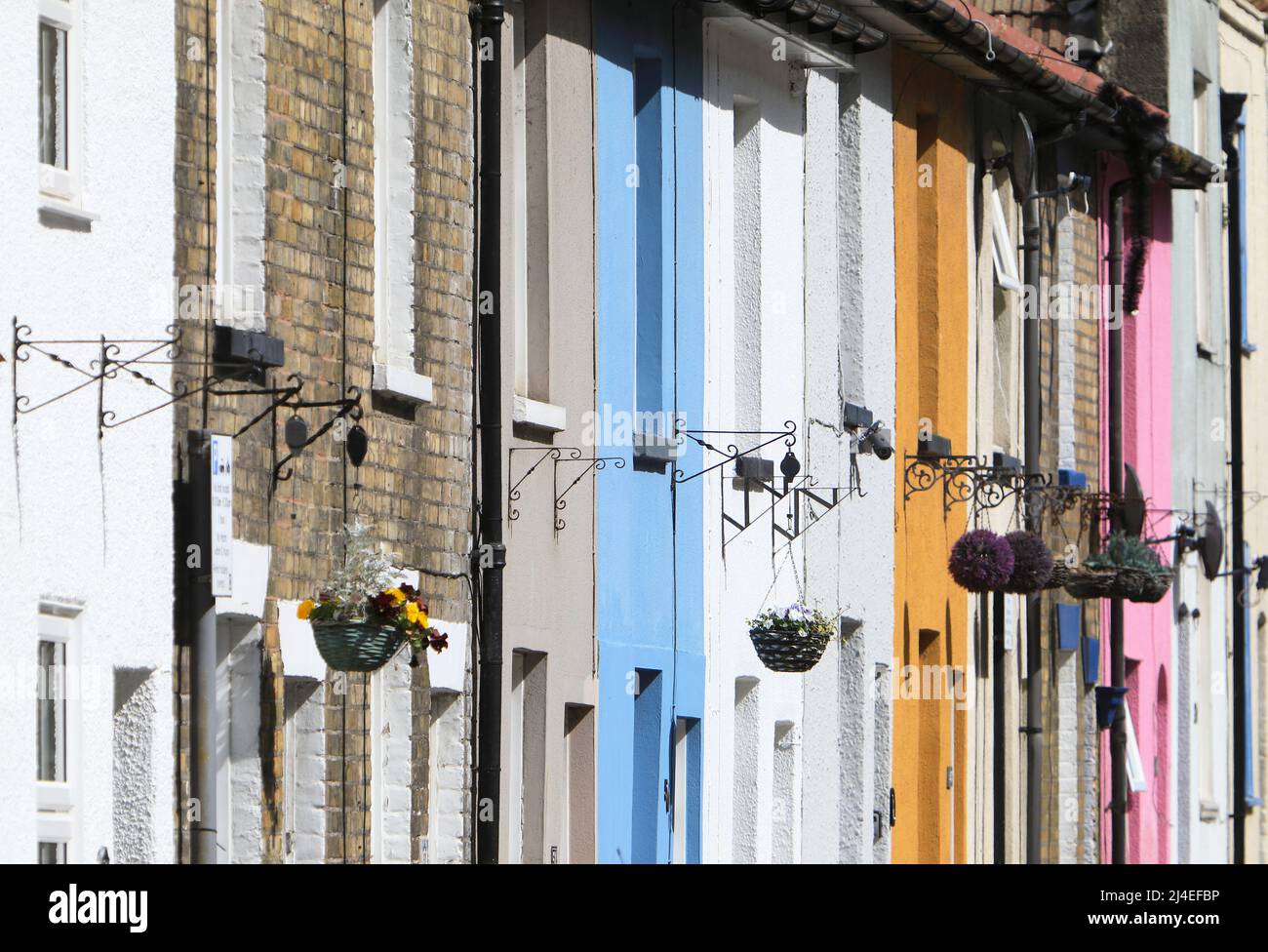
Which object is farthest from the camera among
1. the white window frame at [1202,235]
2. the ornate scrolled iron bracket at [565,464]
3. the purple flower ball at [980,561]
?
the white window frame at [1202,235]

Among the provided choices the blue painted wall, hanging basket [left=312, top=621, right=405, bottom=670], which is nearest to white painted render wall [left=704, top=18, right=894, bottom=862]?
the blue painted wall

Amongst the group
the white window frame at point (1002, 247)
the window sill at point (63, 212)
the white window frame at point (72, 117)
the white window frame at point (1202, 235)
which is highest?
the white window frame at point (1202, 235)

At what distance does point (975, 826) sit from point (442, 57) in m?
11.4

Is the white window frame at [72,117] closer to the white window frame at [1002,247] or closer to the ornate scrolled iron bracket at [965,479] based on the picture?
the ornate scrolled iron bracket at [965,479]

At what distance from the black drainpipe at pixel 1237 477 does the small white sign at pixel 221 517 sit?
21757 millimetres

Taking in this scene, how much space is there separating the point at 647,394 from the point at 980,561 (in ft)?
15.0

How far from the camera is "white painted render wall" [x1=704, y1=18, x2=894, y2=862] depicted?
21.2m

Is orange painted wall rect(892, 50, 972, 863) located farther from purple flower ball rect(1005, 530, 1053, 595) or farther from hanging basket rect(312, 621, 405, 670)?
hanging basket rect(312, 621, 405, 670)

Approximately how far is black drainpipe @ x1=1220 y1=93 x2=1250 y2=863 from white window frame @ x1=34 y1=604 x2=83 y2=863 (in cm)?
2286

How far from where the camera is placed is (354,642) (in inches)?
543

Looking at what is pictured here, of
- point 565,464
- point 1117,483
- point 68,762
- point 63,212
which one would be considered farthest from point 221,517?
point 1117,483

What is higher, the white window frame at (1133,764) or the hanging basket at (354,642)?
the hanging basket at (354,642)

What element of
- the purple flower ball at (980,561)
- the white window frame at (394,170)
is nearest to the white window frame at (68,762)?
the white window frame at (394,170)

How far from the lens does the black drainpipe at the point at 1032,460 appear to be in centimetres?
2719
